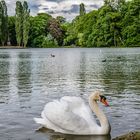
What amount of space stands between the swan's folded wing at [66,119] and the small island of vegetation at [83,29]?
121 m

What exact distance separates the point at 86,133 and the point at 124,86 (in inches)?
510

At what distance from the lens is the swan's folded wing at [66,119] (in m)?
13.2

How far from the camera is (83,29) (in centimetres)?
15725

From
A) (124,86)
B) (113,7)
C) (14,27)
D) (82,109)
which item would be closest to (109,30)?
(113,7)

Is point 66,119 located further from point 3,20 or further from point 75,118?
point 3,20

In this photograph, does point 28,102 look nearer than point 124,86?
Yes

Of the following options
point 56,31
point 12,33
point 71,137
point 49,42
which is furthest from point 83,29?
point 71,137

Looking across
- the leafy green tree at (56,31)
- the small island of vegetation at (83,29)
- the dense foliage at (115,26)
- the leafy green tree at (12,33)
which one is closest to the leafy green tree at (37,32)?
the small island of vegetation at (83,29)

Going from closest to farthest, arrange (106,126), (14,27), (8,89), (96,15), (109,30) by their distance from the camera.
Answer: (106,126), (8,89), (109,30), (96,15), (14,27)

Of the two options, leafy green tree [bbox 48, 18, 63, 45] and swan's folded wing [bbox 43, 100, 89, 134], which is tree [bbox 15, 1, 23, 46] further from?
swan's folded wing [bbox 43, 100, 89, 134]

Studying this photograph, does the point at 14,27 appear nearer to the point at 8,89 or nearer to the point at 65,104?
the point at 8,89

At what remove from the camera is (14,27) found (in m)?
169

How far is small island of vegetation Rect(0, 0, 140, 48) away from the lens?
445 feet

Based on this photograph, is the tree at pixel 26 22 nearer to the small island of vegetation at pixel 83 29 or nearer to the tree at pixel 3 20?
the small island of vegetation at pixel 83 29
